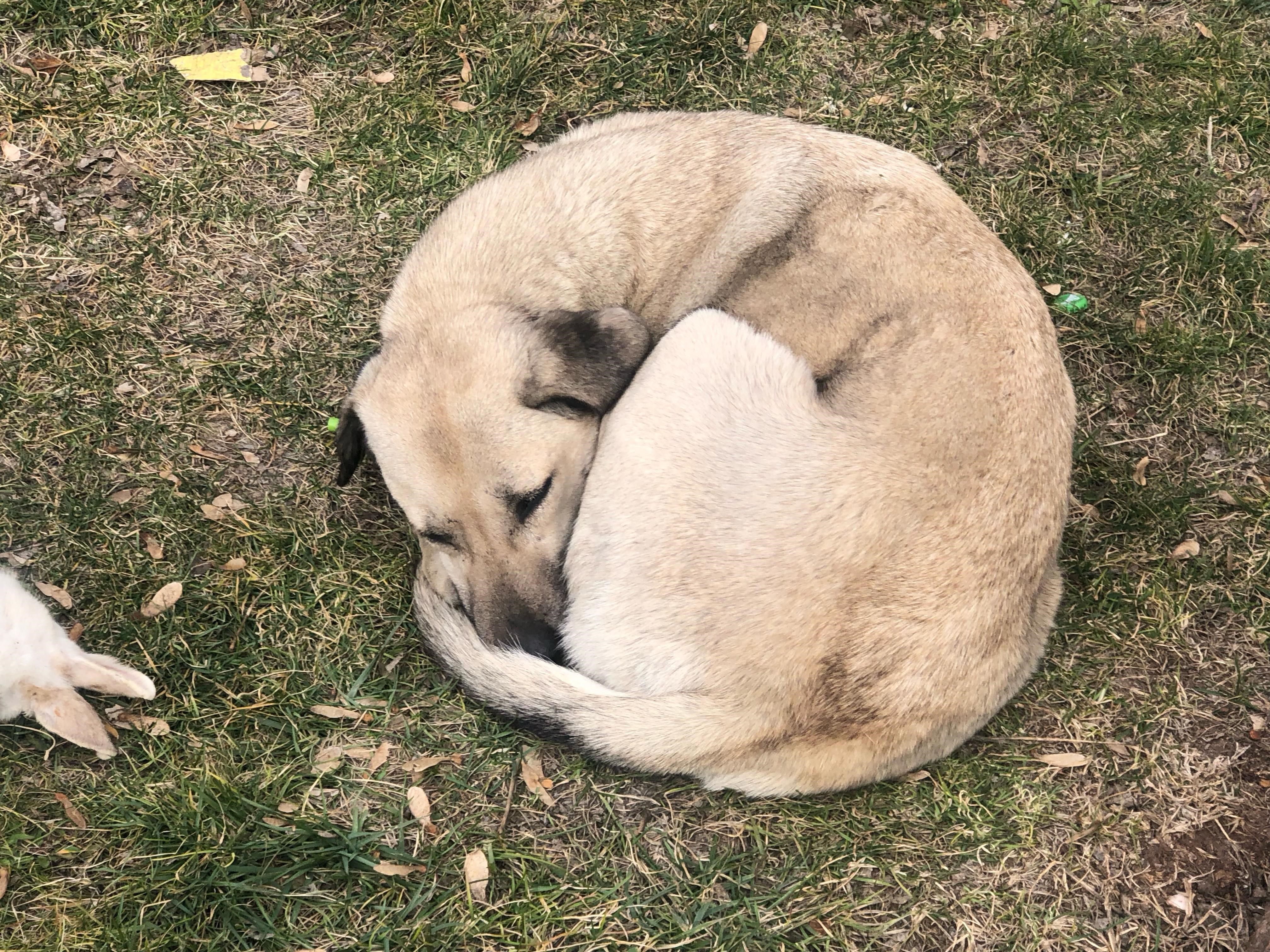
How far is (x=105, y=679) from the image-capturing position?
3289mm

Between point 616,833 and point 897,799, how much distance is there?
1.02 metres

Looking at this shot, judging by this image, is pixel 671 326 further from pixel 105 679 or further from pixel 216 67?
pixel 216 67

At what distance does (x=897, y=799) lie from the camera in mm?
3396

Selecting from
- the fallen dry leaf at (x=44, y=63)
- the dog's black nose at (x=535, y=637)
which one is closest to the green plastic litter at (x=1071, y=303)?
the dog's black nose at (x=535, y=637)

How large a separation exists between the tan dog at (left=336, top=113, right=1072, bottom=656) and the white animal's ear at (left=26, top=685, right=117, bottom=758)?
1.18 metres

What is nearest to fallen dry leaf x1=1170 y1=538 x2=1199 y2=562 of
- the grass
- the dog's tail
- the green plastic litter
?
the grass

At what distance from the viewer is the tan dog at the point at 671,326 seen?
3092 millimetres

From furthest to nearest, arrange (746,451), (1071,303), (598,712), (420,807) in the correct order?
(1071,303), (420,807), (746,451), (598,712)

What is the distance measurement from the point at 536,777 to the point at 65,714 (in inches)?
64.3

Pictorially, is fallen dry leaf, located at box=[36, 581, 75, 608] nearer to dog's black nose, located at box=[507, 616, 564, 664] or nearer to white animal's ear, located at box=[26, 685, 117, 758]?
white animal's ear, located at box=[26, 685, 117, 758]

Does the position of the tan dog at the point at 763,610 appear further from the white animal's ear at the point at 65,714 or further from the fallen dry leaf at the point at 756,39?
the fallen dry leaf at the point at 756,39

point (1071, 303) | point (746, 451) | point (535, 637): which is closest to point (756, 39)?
point (1071, 303)

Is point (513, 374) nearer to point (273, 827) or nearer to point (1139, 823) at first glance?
point (273, 827)

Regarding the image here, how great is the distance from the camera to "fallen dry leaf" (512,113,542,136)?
200 inches
